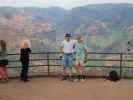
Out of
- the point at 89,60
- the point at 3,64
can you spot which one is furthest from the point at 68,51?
the point at 3,64

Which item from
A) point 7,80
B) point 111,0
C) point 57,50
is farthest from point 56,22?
point 7,80

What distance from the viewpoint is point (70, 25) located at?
1644 cm

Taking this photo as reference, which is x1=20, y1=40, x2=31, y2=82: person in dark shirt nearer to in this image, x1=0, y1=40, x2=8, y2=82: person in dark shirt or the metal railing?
x1=0, y1=40, x2=8, y2=82: person in dark shirt

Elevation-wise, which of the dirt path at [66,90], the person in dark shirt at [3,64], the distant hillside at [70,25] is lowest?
the dirt path at [66,90]

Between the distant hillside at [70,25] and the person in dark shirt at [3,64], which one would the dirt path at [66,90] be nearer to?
the person in dark shirt at [3,64]

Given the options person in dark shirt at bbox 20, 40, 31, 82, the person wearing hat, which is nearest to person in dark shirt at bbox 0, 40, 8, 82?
person in dark shirt at bbox 20, 40, 31, 82

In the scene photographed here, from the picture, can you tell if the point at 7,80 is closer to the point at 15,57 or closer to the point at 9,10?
the point at 15,57

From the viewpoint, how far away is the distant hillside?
1628 cm

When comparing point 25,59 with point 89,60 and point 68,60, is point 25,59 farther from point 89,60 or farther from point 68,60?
point 89,60

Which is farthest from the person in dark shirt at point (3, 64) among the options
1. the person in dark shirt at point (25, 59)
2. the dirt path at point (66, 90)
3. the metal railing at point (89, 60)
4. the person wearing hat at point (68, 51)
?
the person wearing hat at point (68, 51)

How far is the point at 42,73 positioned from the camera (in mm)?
15336

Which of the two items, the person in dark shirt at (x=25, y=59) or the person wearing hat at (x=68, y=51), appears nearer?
the person wearing hat at (x=68, y=51)

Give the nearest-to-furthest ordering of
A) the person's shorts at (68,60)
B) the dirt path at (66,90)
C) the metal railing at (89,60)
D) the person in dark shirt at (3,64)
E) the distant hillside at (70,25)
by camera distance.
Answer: the dirt path at (66,90) < the person in dark shirt at (3,64) < the person's shorts at (68,60) < the metal railing at (89,60) < the distant hillside at (70,25)

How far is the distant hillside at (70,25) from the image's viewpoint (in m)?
16.3
